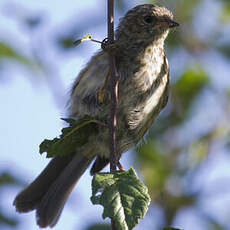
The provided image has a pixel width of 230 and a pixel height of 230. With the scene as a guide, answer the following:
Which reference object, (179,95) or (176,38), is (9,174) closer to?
(179,95)

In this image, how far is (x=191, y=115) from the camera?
188 inches

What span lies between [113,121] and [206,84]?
2.08 meters

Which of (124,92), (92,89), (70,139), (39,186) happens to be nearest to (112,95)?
(70,139)

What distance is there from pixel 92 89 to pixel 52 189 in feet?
4.55

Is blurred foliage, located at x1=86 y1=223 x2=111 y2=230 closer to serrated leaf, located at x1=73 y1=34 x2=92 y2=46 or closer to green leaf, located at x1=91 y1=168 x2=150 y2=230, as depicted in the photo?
green leaf, located at x1=91 y1=168 x2=150 y2=230

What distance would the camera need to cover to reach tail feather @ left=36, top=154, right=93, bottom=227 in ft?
15.8

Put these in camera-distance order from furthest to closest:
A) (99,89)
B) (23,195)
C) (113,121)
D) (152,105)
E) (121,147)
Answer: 1. (23,195)
2. (121,147)
3. (152,105)
4. (99,89)
5. (113,121)

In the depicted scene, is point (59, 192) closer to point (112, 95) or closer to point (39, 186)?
point (39, 186)

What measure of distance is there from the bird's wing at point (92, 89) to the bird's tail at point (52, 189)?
0.80 m

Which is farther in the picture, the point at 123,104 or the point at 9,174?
the point at 9,174

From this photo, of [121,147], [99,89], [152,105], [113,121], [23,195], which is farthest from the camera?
[23,195]

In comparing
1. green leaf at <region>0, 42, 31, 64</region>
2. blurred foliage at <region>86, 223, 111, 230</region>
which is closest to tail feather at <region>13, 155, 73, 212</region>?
blurred foliage at <region>86, 223, 111, 230</region>

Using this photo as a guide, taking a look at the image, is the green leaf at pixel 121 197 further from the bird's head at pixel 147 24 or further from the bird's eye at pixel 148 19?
the bird's eye at pixel 148 19

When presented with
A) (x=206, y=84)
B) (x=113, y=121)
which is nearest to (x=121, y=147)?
(x=206, y=84)
